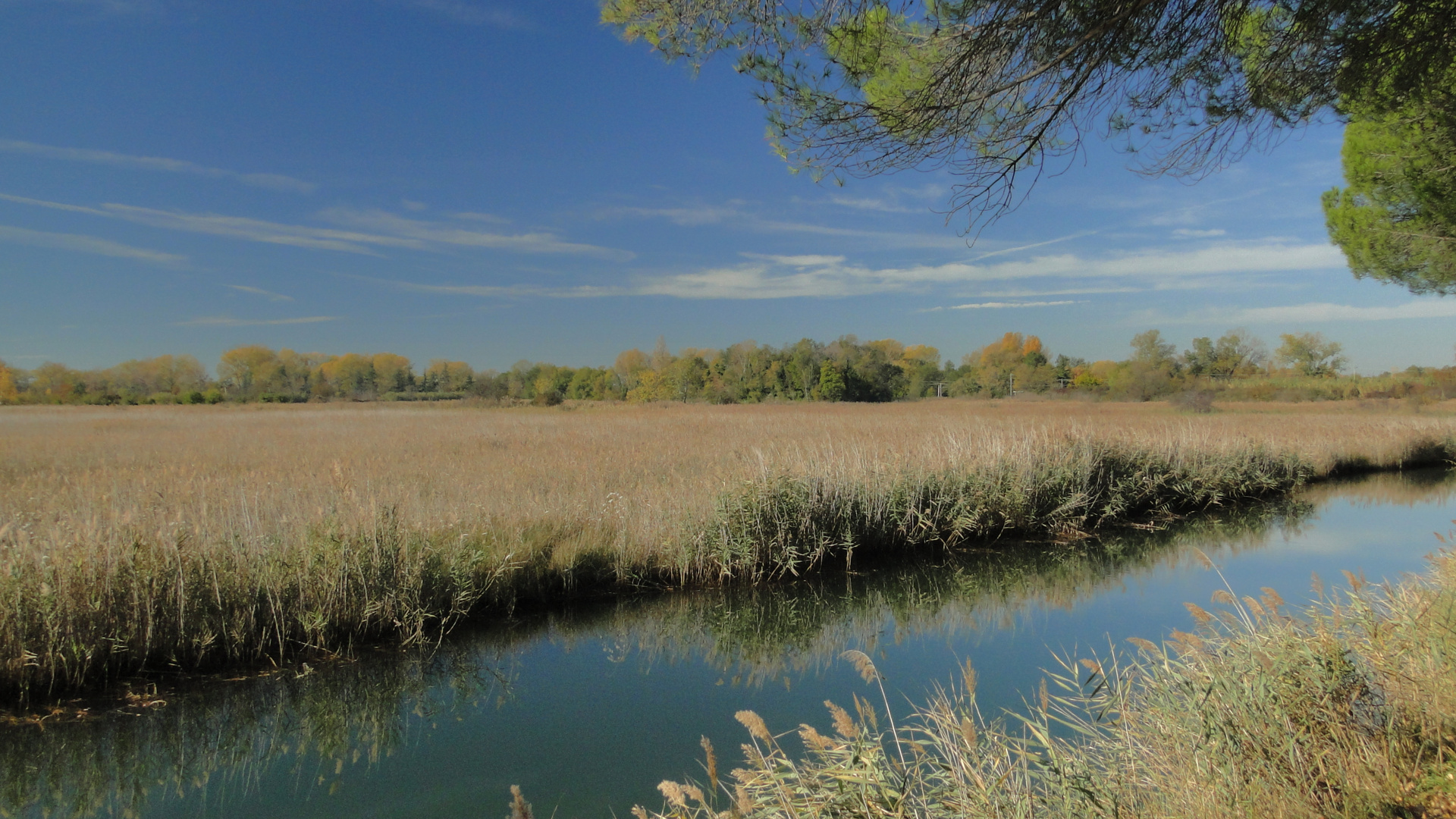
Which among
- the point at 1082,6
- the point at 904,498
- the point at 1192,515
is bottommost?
the point at 1192,515

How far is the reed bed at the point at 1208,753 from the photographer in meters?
2.16

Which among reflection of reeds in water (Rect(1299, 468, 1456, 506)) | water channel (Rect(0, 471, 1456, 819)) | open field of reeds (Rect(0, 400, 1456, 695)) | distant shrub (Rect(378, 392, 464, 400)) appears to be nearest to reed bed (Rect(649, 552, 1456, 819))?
water channel (Rect(0, 471, 1456, 819))

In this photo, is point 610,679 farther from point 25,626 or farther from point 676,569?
Result: point 25,626

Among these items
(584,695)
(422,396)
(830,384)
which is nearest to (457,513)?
(584,695)

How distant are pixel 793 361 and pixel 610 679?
4849 centimetres

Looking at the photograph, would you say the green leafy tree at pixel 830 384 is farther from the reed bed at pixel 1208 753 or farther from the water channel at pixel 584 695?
the reed bed at pixel 1208 753

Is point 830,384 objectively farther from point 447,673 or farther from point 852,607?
point 447,673

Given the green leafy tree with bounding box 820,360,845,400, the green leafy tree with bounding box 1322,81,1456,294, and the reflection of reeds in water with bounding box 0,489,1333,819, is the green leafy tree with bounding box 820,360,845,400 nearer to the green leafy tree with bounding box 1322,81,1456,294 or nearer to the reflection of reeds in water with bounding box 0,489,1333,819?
the green leafy tree with bounding box 1322,81,1456,294

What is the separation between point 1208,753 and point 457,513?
20.7 feet

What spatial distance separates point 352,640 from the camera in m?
5.57

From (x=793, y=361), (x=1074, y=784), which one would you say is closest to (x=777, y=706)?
(x=1074, y=784)

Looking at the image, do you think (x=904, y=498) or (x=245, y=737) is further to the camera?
(x=904, y=498)

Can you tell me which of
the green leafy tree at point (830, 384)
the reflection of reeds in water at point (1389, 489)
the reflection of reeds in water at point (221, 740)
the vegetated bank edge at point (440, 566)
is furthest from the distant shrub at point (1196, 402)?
the reflection of reeds in water at point (221, 740)

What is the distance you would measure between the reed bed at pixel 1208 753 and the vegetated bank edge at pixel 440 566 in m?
3.54
